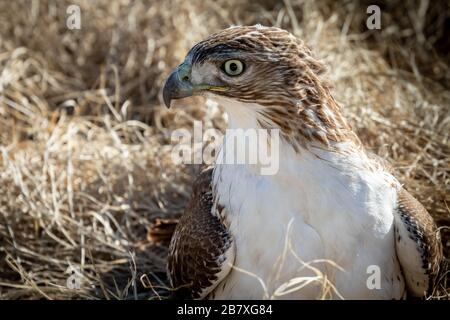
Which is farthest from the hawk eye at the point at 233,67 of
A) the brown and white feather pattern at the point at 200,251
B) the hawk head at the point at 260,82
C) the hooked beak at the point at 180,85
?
the brown and white feather pattern at the point at 200,251

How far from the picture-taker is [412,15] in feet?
23.8

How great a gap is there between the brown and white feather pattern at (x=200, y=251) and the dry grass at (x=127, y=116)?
314mm

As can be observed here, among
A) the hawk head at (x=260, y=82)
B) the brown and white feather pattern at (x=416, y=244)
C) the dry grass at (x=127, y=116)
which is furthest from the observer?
the dry grass at (x=127, y=116)

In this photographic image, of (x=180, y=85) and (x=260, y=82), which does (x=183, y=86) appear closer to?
(x=180, y=85)

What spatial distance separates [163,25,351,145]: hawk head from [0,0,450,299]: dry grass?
112 cm

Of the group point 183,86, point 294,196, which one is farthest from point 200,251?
point 183,86

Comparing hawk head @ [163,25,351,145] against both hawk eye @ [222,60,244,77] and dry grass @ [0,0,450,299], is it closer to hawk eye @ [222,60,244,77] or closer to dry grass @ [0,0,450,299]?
hawk eye @ [222,60,244,77]

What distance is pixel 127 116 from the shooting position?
21.9 feet

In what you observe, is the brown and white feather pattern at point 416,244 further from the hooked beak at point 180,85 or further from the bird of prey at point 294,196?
the hooked beak at point 180,85

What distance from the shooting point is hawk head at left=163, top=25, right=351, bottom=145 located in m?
3.62

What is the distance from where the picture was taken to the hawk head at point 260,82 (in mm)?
3625
